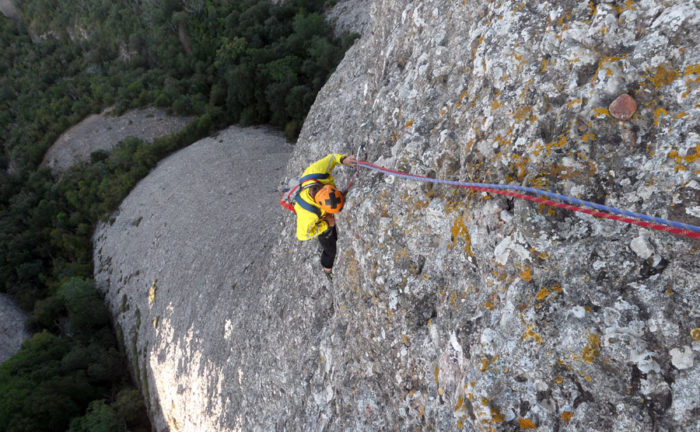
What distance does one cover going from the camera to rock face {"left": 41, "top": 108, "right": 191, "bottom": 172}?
32875 millimetres

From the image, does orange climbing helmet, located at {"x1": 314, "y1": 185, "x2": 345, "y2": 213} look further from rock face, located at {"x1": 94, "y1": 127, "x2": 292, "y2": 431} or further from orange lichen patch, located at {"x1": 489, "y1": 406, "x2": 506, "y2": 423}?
rock face, located at {"x1": 94, "y1": 127, "x2": 292, "y2": 431}

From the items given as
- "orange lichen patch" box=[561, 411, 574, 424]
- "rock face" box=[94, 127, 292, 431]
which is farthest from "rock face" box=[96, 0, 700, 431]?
"rock face" box=[94, 127, 292, 431]

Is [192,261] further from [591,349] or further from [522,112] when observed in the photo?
[591,349]

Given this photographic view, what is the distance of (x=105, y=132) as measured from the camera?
113ft

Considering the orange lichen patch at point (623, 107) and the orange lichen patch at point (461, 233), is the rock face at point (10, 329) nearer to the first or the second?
the orange lichen patch at point (461, 233)

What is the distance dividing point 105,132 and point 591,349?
40.2m

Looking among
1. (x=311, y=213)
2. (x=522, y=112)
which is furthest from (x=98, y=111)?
(x=522, y=112)

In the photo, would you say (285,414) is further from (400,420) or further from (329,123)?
(329,123)

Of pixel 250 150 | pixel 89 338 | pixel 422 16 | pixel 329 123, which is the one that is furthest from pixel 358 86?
pixel 89 338

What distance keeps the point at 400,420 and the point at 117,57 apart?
49.6m

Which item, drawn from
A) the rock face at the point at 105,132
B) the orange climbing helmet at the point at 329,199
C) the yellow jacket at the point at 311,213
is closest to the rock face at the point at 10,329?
the rock face at the point at 105,132

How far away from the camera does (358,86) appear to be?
10.4 metres

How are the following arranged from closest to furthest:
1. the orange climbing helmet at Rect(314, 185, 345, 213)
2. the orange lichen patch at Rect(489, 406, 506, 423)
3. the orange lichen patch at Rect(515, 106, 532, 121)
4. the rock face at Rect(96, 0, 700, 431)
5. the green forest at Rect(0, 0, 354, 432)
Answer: the rock face at Rect(96, 0, 700, 431) < the orange lichen patch at Rect(489, 406, 506, 423) < the orange lichen patch at Rect(515, 106, 532, 121) < the orange climbing helmet at Rect(314, 185, 345, 213) < the green forest at Rect(0, 0, 354, 432)

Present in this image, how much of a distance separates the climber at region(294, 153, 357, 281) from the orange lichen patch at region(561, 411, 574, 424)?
388 centimetres
